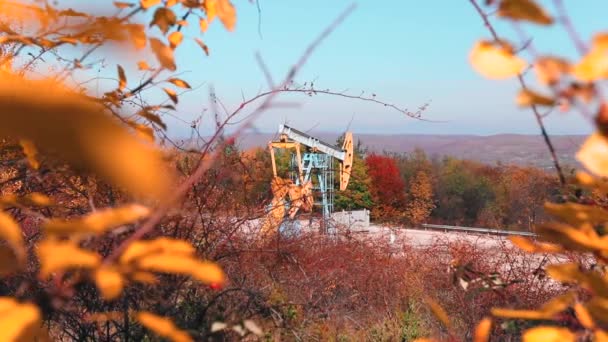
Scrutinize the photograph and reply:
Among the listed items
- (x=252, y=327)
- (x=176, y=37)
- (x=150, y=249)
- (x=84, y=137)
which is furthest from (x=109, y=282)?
(x=176, y=37)

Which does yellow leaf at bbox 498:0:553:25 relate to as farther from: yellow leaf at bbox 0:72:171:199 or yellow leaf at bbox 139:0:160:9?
yellow leaf at bbox 139:0:160:9

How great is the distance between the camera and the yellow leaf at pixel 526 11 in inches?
19.5

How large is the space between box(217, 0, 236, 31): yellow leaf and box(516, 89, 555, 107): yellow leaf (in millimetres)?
474

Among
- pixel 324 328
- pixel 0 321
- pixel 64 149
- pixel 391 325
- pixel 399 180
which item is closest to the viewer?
pixel 64 149

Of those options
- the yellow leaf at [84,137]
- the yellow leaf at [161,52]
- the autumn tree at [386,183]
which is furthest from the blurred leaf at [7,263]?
the autumn tree at [386,183]

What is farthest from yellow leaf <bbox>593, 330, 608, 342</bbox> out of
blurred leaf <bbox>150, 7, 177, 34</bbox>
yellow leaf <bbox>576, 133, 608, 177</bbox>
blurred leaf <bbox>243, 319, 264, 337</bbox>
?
blurred leaf <bbox>150, 7, 177, 34</bbox>

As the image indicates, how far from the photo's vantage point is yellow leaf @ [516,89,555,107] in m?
0.50

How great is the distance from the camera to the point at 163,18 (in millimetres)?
888

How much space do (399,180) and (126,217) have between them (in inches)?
1025

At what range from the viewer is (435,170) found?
2931 centimetres

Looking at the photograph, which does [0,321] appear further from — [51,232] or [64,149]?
[64,149]

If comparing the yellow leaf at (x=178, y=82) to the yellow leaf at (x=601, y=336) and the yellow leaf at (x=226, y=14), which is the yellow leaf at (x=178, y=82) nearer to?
the yellow leaf at (x=226, y=14)

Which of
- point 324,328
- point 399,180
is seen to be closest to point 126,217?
point 324,328

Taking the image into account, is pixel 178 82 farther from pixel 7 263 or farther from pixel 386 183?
pixel 386 183
